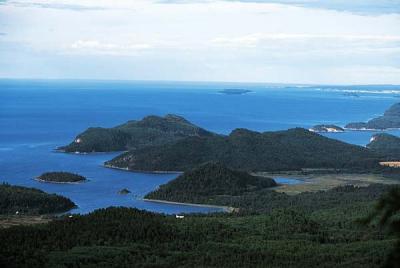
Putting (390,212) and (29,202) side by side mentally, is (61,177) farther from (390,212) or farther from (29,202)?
(390,212)

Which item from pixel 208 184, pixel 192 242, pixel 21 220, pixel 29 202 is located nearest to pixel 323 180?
pixel 208 184

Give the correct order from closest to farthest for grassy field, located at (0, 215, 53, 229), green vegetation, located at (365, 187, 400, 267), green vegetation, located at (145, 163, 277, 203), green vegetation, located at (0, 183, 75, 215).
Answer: green vegetation, located at (365, 187, 400, 267) → grassy field, located at (0, 215, 53, 229) → green vegetation, located at (0, 183, 75, 215) → green vegetation, located at (145, 163, 277, 203)

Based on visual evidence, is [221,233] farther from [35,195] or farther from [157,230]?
[35,195]

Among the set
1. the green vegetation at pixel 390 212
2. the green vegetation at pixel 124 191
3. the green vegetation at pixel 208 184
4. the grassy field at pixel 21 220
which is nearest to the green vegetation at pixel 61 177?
the green vegetation at pixel 124 191

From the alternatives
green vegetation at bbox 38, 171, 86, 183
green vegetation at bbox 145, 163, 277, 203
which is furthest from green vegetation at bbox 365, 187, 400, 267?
green vegetation at bbox 38, 171, 86, 183

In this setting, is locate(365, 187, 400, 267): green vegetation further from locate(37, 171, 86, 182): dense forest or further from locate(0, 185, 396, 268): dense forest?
locate(37, 171, 86, 182): dense forest
